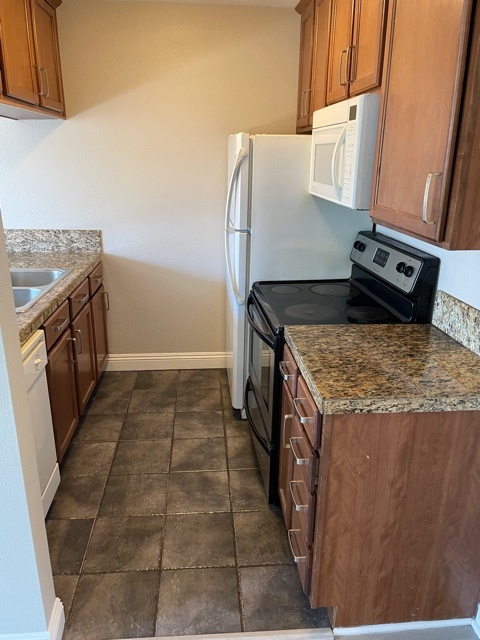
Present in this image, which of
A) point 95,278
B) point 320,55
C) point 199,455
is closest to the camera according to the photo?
point 320,55

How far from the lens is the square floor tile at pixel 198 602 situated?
1665 millimetres

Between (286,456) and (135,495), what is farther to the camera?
(135,495)

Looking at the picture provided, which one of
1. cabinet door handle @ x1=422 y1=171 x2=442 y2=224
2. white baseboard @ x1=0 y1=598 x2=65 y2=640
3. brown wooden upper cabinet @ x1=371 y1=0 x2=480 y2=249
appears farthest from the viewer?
white baseboard @ x1=0 y1=598 x2=65 y2=640

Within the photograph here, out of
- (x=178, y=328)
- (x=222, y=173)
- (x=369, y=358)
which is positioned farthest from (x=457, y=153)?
(x=178, y=328)

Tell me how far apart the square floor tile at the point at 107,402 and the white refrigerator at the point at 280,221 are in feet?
3.31

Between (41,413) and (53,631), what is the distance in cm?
80

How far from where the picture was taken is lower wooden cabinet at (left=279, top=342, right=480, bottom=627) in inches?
55.6

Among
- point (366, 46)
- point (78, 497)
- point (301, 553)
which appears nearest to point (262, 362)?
point (301, 553)

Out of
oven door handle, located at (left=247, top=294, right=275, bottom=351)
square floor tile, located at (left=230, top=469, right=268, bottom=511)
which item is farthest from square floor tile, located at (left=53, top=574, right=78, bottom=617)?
oven door handle, located at (left=247, top=294, right=275, bottom=351)

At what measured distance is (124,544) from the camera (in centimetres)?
202

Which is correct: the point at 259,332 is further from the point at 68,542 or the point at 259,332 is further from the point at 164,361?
the point at 164,361

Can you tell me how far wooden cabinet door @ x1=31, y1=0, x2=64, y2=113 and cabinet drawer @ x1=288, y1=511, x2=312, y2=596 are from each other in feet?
8.06

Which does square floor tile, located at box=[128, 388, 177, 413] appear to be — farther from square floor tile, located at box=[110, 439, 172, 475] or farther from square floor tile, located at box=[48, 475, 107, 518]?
square floor tile, located at box=[48, 475, 107, 518]

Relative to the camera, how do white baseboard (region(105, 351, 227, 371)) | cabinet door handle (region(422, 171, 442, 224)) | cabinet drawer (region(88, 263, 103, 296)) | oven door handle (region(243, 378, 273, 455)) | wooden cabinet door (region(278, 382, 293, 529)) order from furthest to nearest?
white baseboard (region(105, 351, 227, 371)), cabinet drawer (region(88, 263, 103, 296)), oven door handle (region(243, 378, 273, 455)), wooden cabinet door (region(278, 382, 293, 529)), cabinet door handle (region(422, 171, 442, 224))
